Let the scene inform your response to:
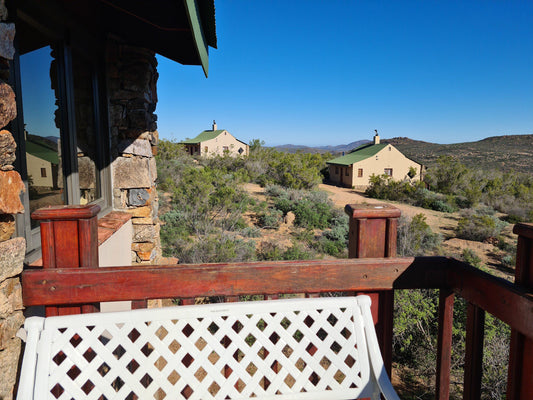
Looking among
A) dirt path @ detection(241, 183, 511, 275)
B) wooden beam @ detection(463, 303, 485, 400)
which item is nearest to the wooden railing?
wooden beam @ detection(463, 303, 485, 400)

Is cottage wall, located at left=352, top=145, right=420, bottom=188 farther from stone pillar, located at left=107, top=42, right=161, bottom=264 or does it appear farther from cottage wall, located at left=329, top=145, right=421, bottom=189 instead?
stone pillar, located at left=107, top=42, right=161, bottom=264

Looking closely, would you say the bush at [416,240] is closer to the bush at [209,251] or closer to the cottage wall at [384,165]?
the bush at [209,251]

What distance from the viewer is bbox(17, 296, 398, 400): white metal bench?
115 centimetres

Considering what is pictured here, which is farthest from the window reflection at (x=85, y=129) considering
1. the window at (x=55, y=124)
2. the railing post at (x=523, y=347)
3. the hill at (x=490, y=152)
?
the hill at (x=490, y=152)

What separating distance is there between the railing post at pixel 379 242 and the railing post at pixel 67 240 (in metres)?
1.02

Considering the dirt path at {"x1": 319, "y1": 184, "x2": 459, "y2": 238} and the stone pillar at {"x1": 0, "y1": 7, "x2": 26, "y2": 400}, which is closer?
the stone pillar at {"x1": 0, "y1": 7, "x2": 26, "y2": 400}

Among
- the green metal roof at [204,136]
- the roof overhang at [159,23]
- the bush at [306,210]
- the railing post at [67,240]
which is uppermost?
the green metal roof at [204,136]

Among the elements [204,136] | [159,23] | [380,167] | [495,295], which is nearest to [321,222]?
[159,23]

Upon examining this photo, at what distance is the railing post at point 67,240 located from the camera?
136 cm

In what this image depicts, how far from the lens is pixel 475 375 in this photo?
1.37 m

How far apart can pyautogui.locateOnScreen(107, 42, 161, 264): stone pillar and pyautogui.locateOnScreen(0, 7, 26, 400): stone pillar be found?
2.00 m

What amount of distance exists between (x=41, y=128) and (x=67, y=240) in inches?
47.1

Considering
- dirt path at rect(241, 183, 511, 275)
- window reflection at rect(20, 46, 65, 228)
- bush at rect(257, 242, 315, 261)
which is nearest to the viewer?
window reflection at rect(20, 46, 65, 228)

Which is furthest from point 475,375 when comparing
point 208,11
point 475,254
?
point 475,254
